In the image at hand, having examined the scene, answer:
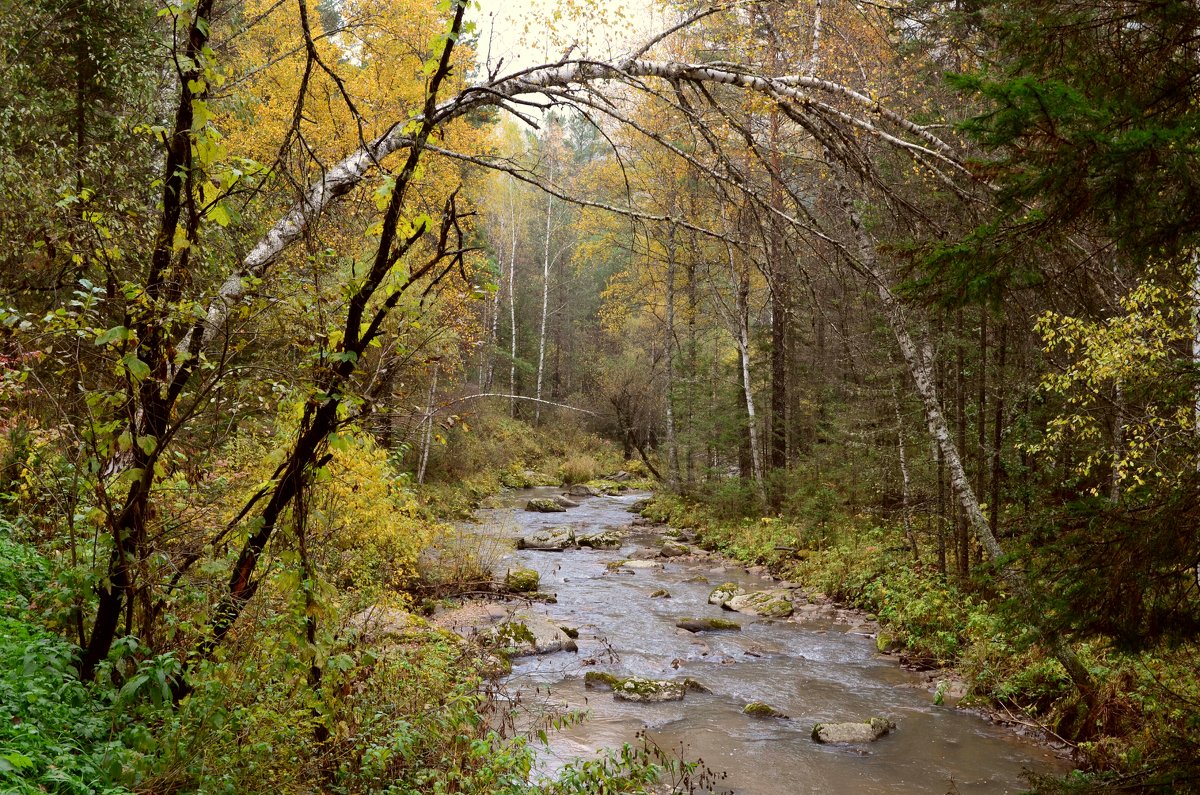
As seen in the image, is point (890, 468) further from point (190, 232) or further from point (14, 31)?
point (14, 31)

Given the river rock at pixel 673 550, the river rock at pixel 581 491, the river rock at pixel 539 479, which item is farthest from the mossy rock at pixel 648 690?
the river rock at pixel 539 479

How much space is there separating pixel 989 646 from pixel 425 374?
22.1ft

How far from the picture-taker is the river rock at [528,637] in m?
8.05

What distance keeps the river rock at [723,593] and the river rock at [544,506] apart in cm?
858

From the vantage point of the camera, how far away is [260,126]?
1360 cm

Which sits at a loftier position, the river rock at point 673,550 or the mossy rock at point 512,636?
the mossy rock at point 512,636

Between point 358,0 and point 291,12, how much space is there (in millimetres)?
1544

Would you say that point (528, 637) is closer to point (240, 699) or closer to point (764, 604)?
point (764, 604)

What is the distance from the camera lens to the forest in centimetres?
285

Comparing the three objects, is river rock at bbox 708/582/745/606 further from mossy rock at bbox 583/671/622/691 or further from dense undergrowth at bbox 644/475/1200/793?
mossy rock at bbox 583/671/622/691

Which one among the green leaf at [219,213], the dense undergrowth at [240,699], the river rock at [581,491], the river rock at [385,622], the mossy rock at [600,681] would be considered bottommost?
the mossy rock at [600,681]

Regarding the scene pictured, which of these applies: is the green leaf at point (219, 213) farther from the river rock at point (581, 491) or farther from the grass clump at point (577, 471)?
the grass clump at point (577, 471)

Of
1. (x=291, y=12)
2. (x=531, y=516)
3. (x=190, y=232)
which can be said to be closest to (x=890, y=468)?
(x=531, y=516)

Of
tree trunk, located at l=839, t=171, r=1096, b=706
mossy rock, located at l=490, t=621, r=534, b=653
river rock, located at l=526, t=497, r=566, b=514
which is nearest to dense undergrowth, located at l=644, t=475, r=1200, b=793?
tree trunk, located at l=839, t=171, r=1096, b=706
